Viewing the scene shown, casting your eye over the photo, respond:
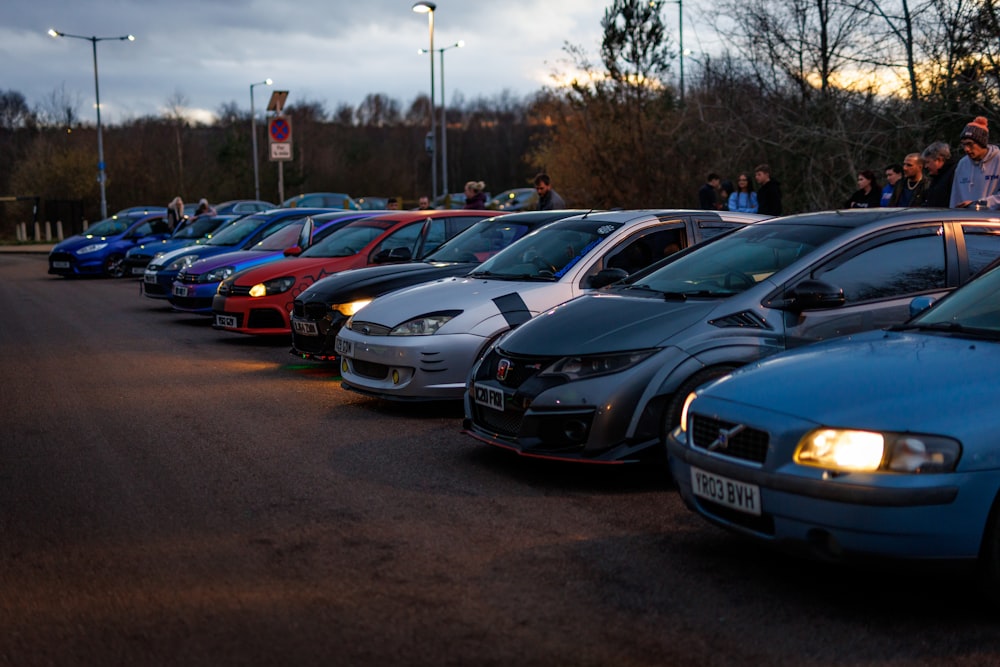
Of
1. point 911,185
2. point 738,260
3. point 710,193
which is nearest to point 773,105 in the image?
point 710,193

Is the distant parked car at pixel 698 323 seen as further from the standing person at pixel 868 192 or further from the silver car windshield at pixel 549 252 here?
the standing person at pixel 868 192

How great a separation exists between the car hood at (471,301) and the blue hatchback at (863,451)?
140 inches

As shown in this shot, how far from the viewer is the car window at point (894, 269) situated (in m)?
6.54

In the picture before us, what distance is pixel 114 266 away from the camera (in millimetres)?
28188

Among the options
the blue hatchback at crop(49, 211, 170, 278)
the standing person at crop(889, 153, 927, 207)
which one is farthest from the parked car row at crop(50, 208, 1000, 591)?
the blue hatchback at crop(49, 211, 170, 278)

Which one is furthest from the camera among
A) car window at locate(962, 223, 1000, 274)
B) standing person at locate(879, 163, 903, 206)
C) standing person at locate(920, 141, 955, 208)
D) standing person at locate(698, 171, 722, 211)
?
standing person at locate(698, 171, 722, 211)

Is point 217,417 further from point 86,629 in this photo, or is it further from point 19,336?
point 19,336

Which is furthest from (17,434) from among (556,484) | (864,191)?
(864,191)

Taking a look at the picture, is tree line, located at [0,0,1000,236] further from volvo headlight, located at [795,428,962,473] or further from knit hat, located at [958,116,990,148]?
volvo headlight, located at [795,428,962,473]

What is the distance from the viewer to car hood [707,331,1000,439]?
421 cm

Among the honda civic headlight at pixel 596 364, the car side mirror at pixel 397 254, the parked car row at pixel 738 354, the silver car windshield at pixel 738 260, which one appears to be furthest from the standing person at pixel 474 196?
the honda civic headlight at pixel 596 364

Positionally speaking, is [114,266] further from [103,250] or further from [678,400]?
[678,400]

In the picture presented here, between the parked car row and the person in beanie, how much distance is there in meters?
2.51

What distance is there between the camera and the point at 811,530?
4328mm
